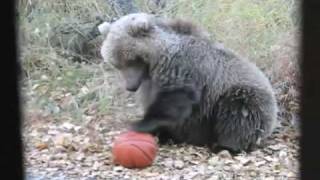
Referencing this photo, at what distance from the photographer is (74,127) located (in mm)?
3393

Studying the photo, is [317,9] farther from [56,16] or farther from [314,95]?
[56,16]

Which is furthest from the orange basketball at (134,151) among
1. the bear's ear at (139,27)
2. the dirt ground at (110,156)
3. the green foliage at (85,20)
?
the green foliage at (85,20)

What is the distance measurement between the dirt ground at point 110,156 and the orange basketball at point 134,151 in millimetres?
30

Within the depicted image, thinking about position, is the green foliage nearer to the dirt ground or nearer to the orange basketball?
the dirt ground

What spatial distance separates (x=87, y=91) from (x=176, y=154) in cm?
87

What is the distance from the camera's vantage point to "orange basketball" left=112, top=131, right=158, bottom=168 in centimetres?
279

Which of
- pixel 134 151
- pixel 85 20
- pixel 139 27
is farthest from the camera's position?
pixel 85 20

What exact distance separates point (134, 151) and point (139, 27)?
2.15 feet

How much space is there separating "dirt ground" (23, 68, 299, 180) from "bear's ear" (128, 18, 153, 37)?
1.38 ft

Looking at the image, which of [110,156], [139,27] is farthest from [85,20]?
[110,156]

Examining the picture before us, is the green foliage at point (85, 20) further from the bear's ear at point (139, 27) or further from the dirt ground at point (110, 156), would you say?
the bear's ear at point (139, 27)

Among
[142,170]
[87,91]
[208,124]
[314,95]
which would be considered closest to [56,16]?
[87,91]

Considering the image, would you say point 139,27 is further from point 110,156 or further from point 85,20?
point 85,20

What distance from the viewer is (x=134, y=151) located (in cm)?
277
